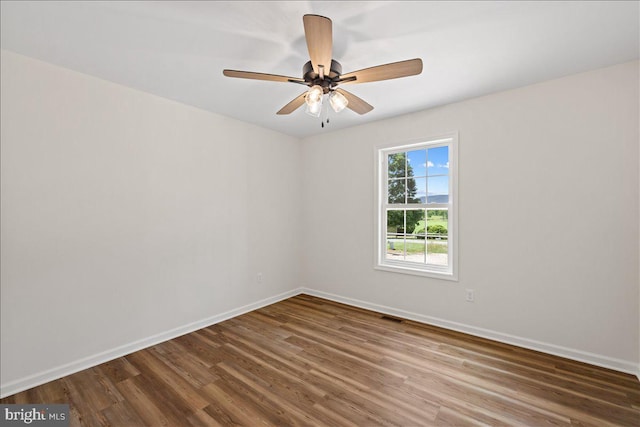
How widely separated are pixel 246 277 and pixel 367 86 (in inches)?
108

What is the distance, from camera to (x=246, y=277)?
3.73m

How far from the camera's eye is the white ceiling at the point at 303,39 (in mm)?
1669

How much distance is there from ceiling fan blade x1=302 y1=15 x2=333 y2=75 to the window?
2.01 meters

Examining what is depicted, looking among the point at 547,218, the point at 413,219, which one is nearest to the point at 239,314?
the point at 413,219

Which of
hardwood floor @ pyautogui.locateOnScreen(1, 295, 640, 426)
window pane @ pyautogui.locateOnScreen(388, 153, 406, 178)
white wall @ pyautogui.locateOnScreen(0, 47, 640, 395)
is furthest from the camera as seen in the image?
window pane @ pyautogui.locateOnScreen(388, 153, 406, 178)

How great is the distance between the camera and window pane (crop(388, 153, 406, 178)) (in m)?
3.62

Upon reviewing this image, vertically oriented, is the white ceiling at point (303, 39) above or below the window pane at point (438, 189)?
above

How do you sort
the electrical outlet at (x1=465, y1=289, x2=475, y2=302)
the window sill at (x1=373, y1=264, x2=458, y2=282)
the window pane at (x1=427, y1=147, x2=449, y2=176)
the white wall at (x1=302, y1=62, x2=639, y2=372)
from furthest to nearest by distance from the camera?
the window pane at (x1=427, y1=147, x2=449, y2=176) → the window sill at (x1=373, y1=264, x2=458, y2=282) → the electrical outlet at (x1=465, y1=289, x2=475, y2=302) → the white wall at (x1=302, y1=62, x2=639, y2=372)

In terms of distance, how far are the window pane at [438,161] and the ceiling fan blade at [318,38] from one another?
205 centimetres

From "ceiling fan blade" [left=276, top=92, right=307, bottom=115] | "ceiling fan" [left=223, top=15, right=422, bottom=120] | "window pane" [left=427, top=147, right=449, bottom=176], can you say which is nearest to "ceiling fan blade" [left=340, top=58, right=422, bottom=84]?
"ceiling fan" [left=223, top=15, right=422, bottom=120]

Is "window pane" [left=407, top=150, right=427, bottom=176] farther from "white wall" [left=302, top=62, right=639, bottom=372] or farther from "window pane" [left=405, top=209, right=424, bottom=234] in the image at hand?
"window pane" [left=405, top=209, right=424, bottom=234]

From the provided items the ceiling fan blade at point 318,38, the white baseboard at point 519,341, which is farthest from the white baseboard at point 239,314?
the ceiling fan blade at point 318,38

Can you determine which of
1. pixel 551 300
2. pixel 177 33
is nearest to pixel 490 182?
pixel 551 300

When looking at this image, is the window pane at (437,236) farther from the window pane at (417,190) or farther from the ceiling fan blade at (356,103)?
the ceiling fan blade at (356,103)
